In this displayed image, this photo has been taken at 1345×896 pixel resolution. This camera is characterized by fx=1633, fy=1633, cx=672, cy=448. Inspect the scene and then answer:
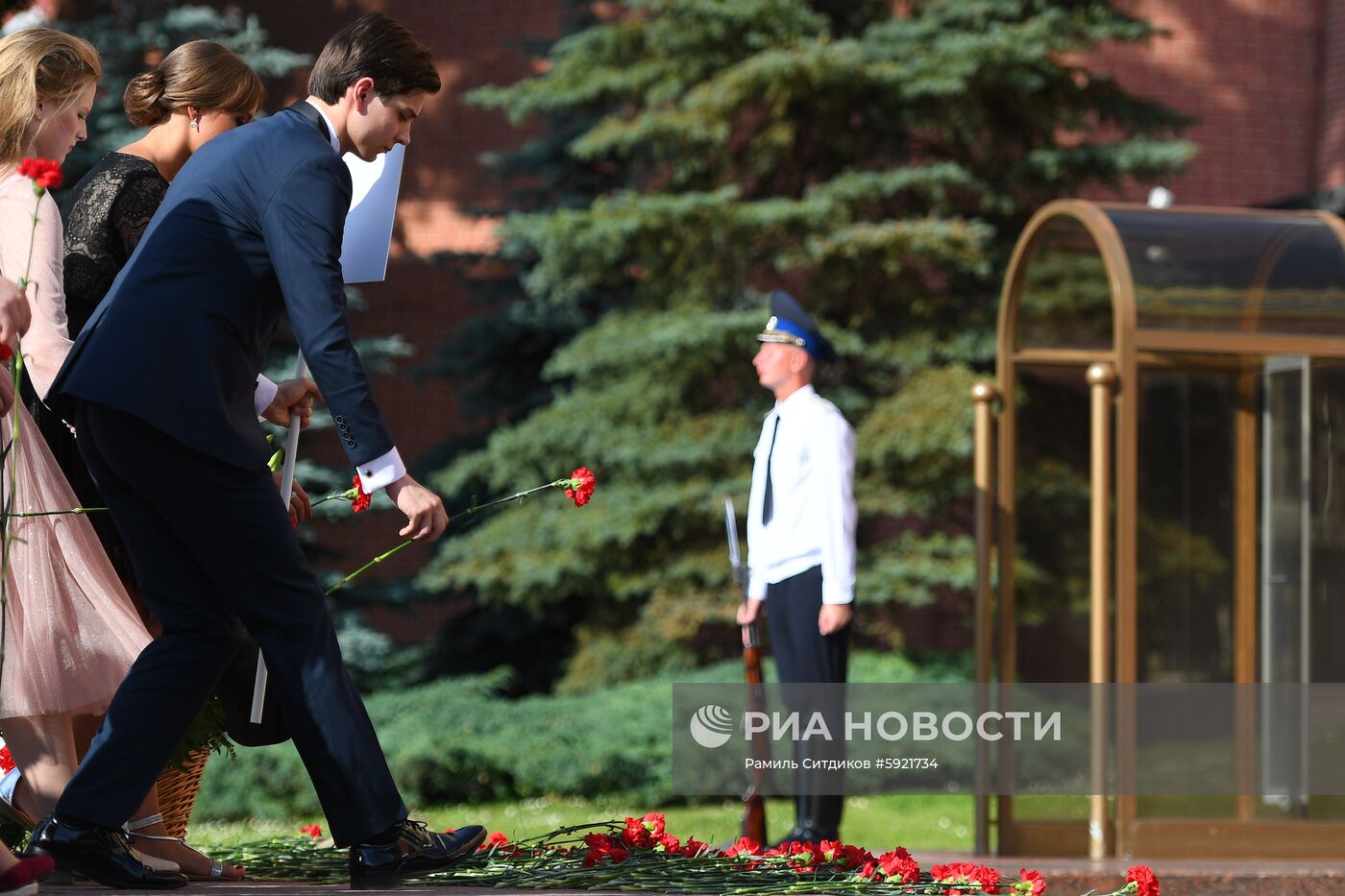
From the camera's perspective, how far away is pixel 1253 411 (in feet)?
23.6

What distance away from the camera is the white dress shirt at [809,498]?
5598 millimetres

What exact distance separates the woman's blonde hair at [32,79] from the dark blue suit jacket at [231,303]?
0.46 metres

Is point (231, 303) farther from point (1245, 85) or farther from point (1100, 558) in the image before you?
point (1245, 85)

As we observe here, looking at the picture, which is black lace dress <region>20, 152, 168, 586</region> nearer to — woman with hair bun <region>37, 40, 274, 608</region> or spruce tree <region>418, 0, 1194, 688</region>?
woman with hair bun <region>37, 40, 274, 608</region>

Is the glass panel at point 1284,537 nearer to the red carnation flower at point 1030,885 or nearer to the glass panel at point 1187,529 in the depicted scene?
the glass panel at point 1187,529

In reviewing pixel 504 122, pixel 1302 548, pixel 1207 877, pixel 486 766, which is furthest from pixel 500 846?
pixel 504 122

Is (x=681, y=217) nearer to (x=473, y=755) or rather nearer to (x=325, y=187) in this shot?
(x=473, y=755)

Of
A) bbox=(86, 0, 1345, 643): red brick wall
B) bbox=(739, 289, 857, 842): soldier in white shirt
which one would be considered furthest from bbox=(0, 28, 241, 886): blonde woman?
bbox=(86, 0, 1345, 643): red brick wall

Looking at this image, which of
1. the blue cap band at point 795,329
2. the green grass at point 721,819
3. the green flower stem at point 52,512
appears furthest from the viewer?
the green grass at point 721,819

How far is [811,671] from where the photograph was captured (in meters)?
5.65

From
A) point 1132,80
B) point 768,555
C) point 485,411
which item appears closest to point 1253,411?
point 768,555

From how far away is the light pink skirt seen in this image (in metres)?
3.23

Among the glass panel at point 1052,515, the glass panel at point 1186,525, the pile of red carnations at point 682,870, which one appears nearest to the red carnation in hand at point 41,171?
the pile of red carnations at point 682,870

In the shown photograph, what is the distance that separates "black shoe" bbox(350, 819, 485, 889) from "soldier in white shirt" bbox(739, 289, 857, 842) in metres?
2.62
